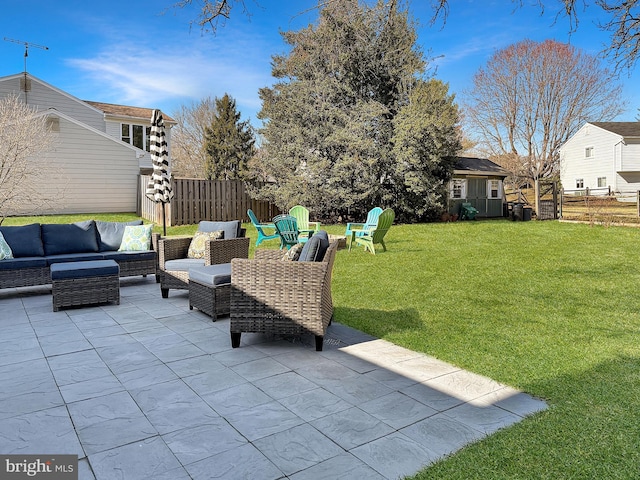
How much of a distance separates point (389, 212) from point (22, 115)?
10349 mm

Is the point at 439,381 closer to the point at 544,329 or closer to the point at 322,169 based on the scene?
the point at 544,329

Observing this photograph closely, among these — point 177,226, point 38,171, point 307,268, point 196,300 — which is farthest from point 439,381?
point 38,171

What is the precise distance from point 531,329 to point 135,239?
565 cm

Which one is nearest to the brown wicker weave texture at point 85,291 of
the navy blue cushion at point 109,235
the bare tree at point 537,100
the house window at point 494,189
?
the navy blue cushion at point 109,235

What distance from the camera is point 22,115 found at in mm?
11648

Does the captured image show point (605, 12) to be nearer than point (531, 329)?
No

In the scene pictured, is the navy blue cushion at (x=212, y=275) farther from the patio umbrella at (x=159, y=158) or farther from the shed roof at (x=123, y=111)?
the shed roof at (x=123, y=111)

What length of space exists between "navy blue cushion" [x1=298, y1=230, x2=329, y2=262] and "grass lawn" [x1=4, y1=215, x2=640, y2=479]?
3.16 feet

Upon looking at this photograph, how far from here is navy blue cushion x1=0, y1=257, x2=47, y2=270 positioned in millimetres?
5574

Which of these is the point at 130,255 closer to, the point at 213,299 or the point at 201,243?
the point at 201,243

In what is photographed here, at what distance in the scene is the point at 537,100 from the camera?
23.1m

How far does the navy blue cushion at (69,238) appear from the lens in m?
6.21

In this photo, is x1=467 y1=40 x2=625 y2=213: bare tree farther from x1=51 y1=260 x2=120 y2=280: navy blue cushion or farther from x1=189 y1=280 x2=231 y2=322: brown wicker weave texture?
x1=51 y1=260 x2=120 y2=280: navy blue cushion

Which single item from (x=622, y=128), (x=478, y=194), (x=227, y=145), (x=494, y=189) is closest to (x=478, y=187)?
(x=478, y=194)
